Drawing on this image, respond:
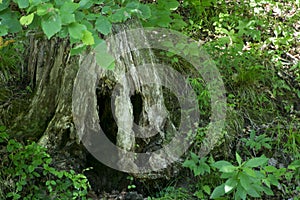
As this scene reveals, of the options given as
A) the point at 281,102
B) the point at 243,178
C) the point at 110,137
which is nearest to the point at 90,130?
the point at 110,137

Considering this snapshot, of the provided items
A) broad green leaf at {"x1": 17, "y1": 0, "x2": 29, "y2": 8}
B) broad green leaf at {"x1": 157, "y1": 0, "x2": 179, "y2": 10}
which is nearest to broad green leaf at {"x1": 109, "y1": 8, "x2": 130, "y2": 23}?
broad green leaf at {"x1": 17, "y1": 0, "x2": 29, "y2": 8}

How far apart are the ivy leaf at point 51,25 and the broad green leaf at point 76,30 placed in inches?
2.7

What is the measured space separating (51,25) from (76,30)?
0.11 meters

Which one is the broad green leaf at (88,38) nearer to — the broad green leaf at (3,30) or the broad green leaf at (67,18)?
the broad green leaf at (67,18)

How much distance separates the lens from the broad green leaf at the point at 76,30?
1.78m

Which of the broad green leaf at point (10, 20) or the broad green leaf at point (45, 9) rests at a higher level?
the broad green leaf at point (45, 9)

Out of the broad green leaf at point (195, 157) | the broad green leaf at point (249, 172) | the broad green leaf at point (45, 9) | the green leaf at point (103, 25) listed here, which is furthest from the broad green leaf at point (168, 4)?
the broad green leaf at point (45, 9)

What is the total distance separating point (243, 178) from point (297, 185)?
0.93m

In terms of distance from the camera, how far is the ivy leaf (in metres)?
1.74

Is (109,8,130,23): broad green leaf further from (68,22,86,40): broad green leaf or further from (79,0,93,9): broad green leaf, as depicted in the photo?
(68,22,86,40): broad green leaf

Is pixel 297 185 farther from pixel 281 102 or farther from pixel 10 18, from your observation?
pixel 10 18

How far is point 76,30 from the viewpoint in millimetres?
1796

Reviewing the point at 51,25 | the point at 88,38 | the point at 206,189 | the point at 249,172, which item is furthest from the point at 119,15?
the point at 206,189

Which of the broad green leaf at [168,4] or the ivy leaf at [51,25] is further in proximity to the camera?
the broad green leaf at [168,4]
